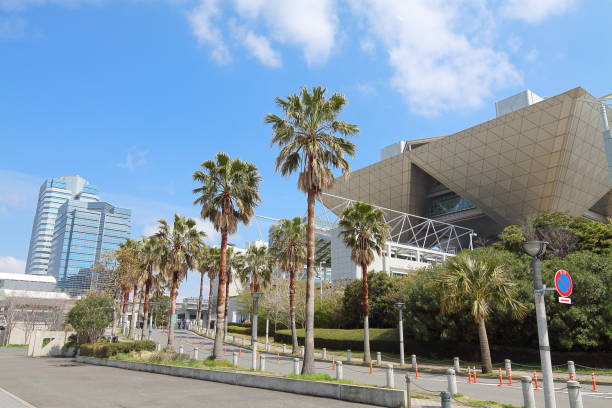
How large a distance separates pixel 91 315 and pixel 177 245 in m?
8.50

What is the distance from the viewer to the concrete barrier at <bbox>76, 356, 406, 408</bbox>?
11.3 meters

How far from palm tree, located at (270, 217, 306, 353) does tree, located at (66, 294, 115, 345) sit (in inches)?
577

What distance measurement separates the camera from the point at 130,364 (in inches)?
997

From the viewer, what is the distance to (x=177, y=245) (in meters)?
33.9

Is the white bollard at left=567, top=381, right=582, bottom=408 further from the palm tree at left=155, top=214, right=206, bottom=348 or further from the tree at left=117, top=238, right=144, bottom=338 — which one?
the tree at left=117, top=238, right=144, bottom=338

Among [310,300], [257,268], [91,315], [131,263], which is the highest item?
[131,263]

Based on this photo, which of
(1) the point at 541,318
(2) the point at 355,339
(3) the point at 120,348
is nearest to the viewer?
(1) the point at 541,318

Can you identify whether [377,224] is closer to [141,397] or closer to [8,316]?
[141,397]

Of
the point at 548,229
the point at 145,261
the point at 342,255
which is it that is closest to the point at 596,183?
the point at 548,229

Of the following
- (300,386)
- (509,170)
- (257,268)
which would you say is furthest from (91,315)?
(509,170)

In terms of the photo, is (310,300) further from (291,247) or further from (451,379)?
(291,247)

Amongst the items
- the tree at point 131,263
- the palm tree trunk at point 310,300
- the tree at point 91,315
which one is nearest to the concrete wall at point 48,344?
the tree at point 91,315

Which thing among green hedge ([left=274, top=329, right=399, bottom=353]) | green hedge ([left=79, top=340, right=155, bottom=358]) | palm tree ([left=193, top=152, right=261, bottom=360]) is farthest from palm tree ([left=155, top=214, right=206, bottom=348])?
green hedge ([left=274, top=329, right=399, bottom=353])

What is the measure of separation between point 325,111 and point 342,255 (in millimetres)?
43623
